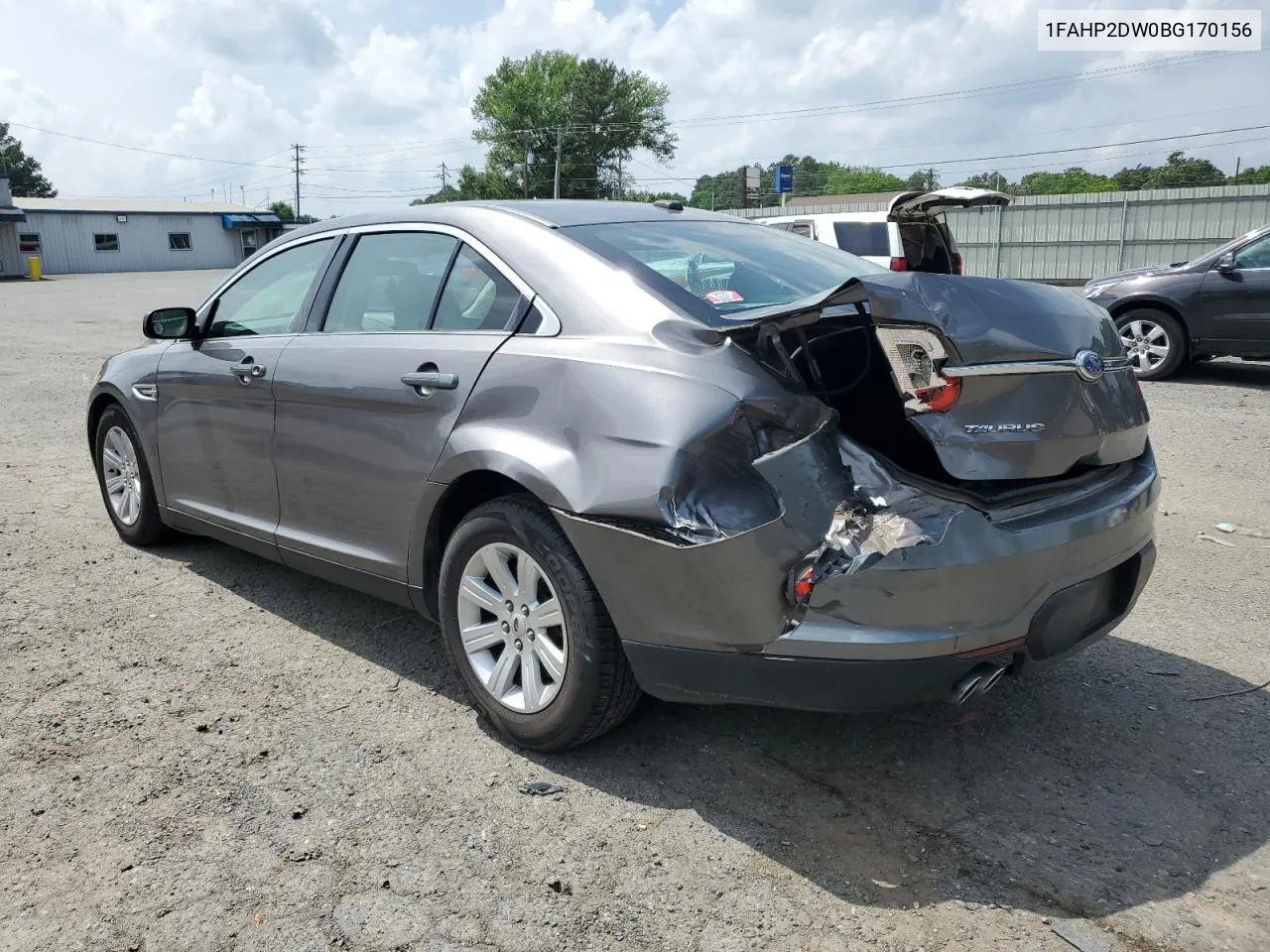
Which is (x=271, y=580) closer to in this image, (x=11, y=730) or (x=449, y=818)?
(x=11, y=730)

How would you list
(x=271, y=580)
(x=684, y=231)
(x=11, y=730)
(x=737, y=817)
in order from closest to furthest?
(x=737, y=817) < (x=11, y=730) < (x=684, y=231) < (x=271, y=580)

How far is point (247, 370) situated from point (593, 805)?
2.31 metres

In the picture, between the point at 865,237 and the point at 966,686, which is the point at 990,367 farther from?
the point at 865,237

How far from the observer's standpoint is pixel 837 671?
2.63 meters

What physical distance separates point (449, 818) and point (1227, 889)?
1993 mm

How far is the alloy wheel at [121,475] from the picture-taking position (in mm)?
5246

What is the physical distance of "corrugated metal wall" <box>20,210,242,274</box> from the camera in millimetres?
52281

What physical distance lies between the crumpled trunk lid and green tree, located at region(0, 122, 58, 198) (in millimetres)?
103176

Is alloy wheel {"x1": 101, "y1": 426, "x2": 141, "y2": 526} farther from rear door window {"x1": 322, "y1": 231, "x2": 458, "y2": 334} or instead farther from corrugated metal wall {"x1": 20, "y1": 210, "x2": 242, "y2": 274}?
corrugated metal wall {"x1": 20, "y1": 210, "x2": 242, "y2": 274}

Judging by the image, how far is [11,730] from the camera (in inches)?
137

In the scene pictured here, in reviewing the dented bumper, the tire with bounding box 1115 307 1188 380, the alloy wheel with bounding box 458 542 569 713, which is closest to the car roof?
the alloy wheel with bounding box 458 542 569 713

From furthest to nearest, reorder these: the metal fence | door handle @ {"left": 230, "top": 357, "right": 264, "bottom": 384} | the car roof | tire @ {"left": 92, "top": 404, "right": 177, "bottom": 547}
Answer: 1. the metal fence
2. tire @ {"left": 92, "top": 404, "right": 177, "bottom": 547}
3. door handle @ {"left": 230, "top": 357, "right": 264, "bottom": 384}
4. the car roof

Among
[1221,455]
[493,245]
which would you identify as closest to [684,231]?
[493,245]

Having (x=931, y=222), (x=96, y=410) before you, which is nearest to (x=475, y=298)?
(x=931, y=222)
